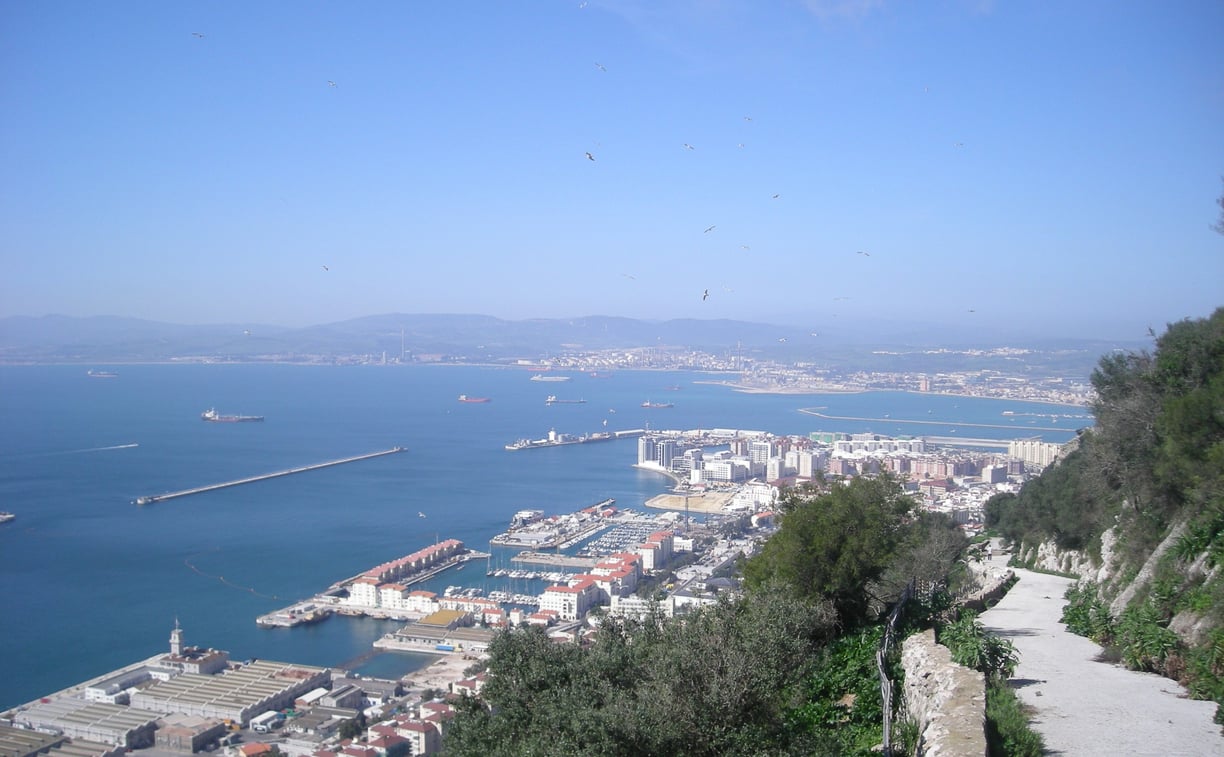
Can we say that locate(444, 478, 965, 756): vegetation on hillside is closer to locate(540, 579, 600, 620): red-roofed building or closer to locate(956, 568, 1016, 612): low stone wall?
locate(956, 568, 1016, 612): low stone wall

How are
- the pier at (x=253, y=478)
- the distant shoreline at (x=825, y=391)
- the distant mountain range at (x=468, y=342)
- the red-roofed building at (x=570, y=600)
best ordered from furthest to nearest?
the distant shoreline at (x=825, y=391)
the distant mountain range at (x=468, y=342)
the pier at (x=253, y=478)
the red-roofed building at (x=570, y=600)

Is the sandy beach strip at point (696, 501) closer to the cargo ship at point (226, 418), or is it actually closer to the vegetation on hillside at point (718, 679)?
the vegetation on hillside at point (718, 679)

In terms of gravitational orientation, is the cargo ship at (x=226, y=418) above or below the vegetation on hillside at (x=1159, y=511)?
below

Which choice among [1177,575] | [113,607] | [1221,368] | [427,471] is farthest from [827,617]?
[427,471]

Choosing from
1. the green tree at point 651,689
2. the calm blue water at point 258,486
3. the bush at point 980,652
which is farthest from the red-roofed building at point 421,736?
the bush at point 980,652

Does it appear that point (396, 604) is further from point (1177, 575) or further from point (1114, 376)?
point (1177, 575)

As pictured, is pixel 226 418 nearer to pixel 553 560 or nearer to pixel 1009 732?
pixel 553 560

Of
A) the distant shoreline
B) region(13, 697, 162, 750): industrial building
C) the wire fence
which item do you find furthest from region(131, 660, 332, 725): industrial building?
the distant shoreline

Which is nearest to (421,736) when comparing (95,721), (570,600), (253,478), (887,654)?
(95,721)
